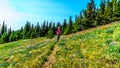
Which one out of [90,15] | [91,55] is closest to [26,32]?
[90,15]

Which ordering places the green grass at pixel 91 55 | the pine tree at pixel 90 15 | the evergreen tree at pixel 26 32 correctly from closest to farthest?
the green grass at pixel 91 55
the pine tree at pixel 90 15
the evergreen tree at pixel 26 32

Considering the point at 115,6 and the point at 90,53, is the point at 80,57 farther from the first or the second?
the point at 115,6

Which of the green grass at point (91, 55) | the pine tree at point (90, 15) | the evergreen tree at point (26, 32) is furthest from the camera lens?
the evergreen tree at point (26, 32)

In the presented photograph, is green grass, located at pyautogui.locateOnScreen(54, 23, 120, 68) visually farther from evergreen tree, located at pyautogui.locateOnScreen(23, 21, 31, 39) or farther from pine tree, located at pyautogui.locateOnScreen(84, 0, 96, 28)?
evergreen tree, located at pyautogui.locateOnScreen(23, 21, 31, 39)

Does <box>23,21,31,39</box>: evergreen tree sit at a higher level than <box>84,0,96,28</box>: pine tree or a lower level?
lower

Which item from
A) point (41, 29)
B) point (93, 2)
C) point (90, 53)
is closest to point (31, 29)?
point (41, 29)

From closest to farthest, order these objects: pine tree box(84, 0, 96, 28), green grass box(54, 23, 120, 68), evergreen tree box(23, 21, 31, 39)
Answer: green grass box(54, 23, 120, 68), pine tree box(84, 0, 96, 28), evergreen tree box(23, 21, 31, 39)

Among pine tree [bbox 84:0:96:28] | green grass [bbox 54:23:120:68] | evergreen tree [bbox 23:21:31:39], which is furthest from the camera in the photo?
evergreen tree [bbox 23:21:31:39]

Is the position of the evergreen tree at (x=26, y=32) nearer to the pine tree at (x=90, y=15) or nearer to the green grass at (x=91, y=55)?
the pine tree at (x=90, y=15)

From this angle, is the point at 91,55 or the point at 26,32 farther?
the point at 26,32

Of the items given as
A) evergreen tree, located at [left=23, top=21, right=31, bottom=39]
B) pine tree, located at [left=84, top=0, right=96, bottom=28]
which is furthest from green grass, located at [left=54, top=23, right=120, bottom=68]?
evergreen tree, located at [left=23, top=21, right=31, bottom=39]

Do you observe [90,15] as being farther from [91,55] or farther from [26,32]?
[26,32]

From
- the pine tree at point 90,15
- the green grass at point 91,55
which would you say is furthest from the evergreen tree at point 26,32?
the green grass at point 91,55

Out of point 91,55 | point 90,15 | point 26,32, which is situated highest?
point 90,15
